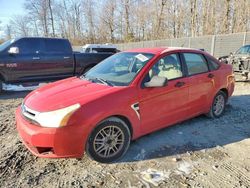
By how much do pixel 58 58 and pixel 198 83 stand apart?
6.36 metres

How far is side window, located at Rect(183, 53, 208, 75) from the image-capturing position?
4.76 m

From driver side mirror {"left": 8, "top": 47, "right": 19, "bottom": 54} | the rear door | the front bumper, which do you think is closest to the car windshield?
the front bumper

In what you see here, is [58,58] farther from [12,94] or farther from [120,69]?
[120,69]

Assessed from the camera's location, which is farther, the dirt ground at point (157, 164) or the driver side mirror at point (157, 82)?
the driver side mirror at point (157, 82)

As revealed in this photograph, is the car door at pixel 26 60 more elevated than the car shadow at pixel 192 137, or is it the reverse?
the car door at pixel 26 60

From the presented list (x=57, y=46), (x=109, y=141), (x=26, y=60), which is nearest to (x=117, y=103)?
(x=109, y=141)

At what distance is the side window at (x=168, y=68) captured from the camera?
419 centimetres

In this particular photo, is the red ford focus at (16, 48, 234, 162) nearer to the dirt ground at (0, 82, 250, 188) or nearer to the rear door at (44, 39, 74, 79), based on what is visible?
the dirt ground at (0, 82, 250, 188)

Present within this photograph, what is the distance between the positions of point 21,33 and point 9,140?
60330mm

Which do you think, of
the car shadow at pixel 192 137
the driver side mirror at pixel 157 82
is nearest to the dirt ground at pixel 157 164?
the car shadow at pixel 192 137

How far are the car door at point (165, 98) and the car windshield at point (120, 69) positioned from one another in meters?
0.23

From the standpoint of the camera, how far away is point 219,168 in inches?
139

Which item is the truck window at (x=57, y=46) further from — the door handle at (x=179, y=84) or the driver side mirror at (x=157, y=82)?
the driver side mirror at (x=157, y=82)

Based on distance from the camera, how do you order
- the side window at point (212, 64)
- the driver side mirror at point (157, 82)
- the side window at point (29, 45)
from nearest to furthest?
the driver side mirror at point (157, 82) < the side window at point (212, 64) < the side window at point (29, 45)
